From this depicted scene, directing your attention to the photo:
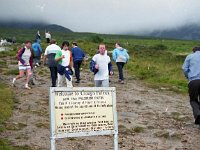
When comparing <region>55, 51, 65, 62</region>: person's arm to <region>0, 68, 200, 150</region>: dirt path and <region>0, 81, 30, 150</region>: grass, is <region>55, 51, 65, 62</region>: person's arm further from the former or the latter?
<region>0, 81, 30, 150</region>: grass

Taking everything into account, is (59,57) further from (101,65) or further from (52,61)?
(101,65)

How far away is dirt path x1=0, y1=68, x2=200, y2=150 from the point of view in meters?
10.1

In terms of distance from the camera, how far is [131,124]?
12422mm

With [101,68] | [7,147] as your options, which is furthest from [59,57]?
[7,147]

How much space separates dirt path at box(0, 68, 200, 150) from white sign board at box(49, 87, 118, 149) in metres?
1.90

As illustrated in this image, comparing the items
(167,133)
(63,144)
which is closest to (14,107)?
(63,144)

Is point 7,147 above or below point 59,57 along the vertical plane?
below

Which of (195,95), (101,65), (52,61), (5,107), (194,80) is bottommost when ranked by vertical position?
(5,107)

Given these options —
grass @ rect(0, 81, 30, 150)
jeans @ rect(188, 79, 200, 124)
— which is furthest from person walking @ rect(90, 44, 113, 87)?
grass @ rect(0, 81, 30, 150)

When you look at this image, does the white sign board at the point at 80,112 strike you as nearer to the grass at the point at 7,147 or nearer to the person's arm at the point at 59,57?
the grass at the point at 7,147

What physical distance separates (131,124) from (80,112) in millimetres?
4914

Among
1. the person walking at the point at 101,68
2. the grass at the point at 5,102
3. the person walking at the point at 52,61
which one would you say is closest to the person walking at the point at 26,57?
the person walking at the point at 52,61

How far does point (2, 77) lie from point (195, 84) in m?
11.7

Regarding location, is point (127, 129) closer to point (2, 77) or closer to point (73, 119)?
point (73, 119)
